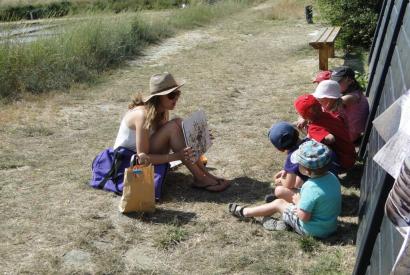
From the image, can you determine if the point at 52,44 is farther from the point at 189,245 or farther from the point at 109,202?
the point at 189,245

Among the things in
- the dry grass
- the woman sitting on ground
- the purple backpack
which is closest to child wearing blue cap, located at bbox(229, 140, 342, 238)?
the woman sitting on ground

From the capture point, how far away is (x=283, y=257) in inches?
127

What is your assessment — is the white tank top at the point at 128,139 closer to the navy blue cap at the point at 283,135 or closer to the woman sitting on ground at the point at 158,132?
the woman sitting on ground at the point at 158,132

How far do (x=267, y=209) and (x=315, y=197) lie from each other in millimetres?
477

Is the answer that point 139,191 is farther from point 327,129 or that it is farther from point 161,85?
point 327,129

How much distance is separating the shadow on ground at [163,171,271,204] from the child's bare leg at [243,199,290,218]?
378 mm

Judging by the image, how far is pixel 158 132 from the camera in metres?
4.16

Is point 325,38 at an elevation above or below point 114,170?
below

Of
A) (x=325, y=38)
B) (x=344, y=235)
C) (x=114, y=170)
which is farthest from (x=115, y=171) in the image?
(x=325, y=38)

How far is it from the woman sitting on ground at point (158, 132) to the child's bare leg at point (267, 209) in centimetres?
61

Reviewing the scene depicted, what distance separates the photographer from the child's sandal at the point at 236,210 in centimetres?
374

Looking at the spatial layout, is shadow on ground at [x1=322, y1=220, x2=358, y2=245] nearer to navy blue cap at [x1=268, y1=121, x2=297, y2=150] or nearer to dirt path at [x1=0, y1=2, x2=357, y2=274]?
dirt path at [x1=0, y1=2, x2=357, y2=274]

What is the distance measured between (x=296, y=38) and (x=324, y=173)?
29.4ft

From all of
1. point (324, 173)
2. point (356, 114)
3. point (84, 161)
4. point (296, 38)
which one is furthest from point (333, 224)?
point (296, 38)
